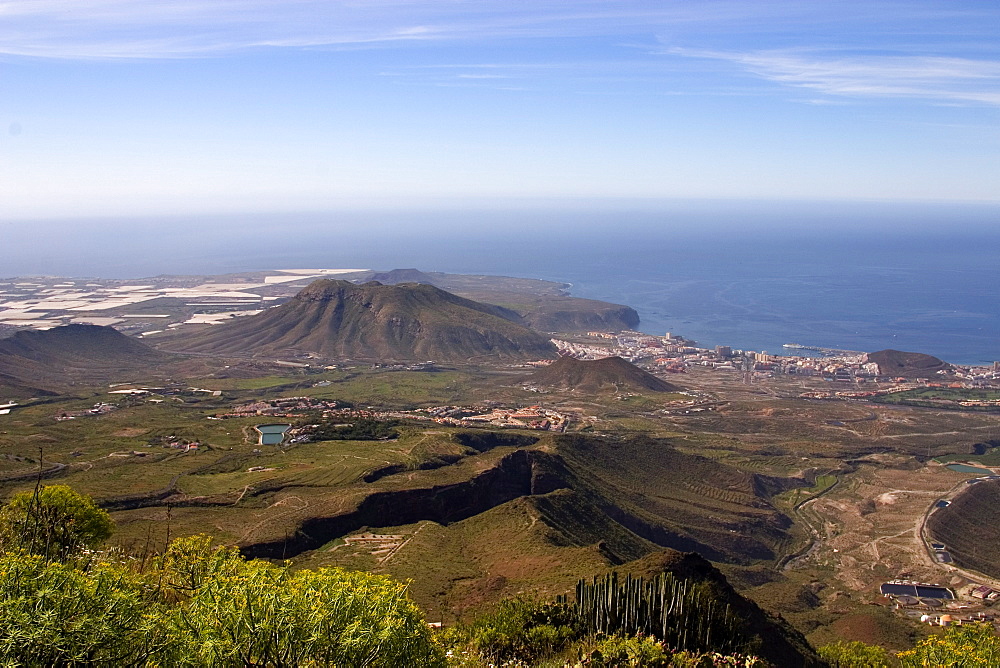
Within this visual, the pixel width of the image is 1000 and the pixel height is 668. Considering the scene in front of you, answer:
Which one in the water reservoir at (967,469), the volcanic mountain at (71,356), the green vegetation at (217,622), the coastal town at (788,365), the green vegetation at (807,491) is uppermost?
the green vegetation at (217,622)

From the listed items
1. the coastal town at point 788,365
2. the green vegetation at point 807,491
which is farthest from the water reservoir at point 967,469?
the coastal town at point 788,365

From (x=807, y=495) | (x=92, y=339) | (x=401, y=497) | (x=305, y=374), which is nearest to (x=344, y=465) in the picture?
(x=401, y=497)

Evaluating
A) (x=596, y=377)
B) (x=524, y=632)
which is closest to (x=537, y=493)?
(x=524, y=632)

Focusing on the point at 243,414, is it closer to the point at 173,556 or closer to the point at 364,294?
the point at 173,556

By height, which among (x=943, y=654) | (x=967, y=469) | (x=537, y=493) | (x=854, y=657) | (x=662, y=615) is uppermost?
(x=662, y=615)

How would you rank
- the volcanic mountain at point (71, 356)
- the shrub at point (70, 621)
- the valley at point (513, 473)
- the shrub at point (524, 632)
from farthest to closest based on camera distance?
the volcanic mountain at point (71, 356)
the valley at point (513, 473)
the shrub at point (524, 632)
the shrub at point (70, 621)

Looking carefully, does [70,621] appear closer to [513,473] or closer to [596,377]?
[513,473]

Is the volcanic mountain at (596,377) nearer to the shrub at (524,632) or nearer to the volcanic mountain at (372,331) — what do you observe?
the volcanic mountain at (372,331)
